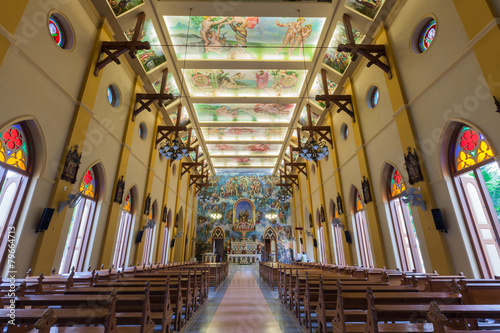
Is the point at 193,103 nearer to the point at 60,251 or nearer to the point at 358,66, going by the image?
the point at 358,66

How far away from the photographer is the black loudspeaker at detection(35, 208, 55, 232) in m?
5.65

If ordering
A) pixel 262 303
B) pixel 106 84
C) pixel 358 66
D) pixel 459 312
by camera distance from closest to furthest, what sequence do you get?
pixel 459 312, pixel 262 303, pixel 106 84, pixel 358 66

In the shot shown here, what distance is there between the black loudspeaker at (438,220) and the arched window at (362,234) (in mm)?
4117

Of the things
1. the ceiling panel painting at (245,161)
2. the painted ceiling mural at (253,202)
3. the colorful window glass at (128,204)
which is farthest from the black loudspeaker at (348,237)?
the painted ceiling mural at (253,202)

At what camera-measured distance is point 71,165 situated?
6.53 meters

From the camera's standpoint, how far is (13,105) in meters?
5.03

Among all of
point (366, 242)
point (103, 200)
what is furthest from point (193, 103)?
point (366, 242)

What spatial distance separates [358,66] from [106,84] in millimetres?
9978

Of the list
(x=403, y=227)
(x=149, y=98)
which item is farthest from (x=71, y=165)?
(x=403, y=227)

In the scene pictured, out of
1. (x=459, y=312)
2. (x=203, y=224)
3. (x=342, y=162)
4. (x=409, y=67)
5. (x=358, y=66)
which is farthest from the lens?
(x=203, y=224)

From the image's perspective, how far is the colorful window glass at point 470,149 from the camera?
17.1 ft

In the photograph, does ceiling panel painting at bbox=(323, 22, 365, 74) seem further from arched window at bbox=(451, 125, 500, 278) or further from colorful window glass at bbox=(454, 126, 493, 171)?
arched window at bbox=(451, 125, 500, 278)

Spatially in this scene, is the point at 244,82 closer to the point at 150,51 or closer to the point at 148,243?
the point at 150,51

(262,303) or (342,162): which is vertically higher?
(342,162)
